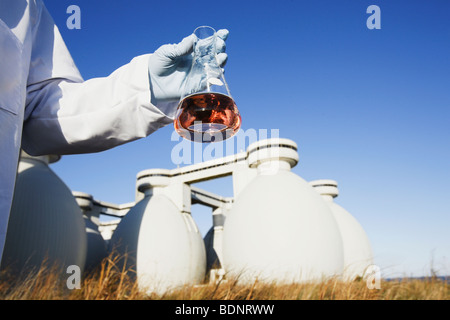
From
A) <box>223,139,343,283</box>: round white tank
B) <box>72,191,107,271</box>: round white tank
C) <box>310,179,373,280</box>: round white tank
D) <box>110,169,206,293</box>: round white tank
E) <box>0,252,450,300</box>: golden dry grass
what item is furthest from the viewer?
<box>72,191,107,271</box>: round white tank

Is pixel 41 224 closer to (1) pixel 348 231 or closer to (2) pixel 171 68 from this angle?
(2) pixel 171 68

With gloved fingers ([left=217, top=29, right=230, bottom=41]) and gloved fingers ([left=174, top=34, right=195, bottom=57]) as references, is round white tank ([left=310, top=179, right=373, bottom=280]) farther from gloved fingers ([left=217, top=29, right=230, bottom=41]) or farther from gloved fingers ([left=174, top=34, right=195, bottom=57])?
gloved fingers ([left=174, top=34, right=195, bottom=57])

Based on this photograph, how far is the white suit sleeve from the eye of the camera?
139cm

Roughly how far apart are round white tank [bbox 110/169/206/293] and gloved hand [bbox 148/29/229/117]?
7385 mm

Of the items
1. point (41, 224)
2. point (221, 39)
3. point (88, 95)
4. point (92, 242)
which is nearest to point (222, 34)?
point (221, 39)

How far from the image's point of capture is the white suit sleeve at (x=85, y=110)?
1.39 metres

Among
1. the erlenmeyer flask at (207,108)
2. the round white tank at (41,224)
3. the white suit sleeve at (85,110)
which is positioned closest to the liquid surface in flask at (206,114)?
the erlenmeyer flask at (207,108)

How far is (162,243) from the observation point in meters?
9.02

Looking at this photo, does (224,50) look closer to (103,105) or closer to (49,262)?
(103,105)

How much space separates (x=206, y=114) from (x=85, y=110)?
1.93 feet

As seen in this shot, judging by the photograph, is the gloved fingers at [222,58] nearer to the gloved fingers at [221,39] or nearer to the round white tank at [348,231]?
the gloved fingers at [221,39]

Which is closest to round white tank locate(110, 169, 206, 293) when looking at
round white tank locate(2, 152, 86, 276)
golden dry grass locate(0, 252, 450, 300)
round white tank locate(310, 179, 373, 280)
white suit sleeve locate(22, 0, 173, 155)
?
round white tank locate(2, 152, 86, 276)

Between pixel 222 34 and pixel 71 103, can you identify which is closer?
pixel 71 103
